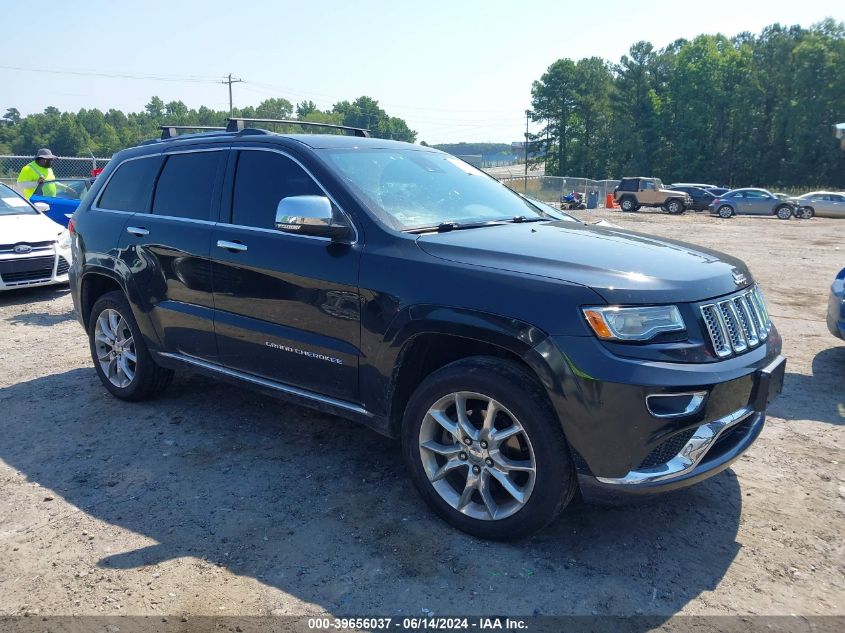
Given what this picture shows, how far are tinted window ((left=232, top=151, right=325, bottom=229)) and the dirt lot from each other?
1.45 m

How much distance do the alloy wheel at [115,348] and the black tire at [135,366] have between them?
23 mm

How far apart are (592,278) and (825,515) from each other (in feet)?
6.08

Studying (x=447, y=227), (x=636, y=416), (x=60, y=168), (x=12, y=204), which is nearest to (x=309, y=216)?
(x=447, y=227)

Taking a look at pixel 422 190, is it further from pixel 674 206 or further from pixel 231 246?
pixel 674 206

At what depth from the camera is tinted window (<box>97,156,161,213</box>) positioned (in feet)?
15.8

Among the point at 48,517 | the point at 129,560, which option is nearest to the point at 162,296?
the point at 48,517

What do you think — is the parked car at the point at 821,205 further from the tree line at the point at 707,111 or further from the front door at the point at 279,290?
the front door at the point at 279,290

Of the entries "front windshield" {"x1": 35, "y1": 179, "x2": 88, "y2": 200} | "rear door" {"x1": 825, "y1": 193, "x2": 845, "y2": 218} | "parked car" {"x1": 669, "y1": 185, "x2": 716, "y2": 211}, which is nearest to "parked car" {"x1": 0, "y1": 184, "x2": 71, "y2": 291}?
"front windshield" {"x1": 35, "y1": 179, "x2": 88, "y2": 200}

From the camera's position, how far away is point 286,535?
3.26m

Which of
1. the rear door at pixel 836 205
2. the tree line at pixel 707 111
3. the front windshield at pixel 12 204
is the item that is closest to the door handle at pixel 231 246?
the front windshield at pixel 12 204

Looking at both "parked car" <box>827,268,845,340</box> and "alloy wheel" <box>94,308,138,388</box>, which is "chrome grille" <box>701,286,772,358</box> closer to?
"parked car" <box>827,268,845,340</box>

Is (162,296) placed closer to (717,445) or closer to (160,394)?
(160,394)

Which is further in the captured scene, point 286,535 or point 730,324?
point 286,535

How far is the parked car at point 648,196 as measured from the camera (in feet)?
116
